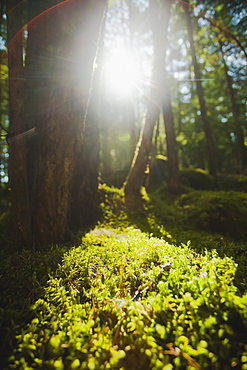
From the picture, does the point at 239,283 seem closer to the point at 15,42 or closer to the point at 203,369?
the point at 203,369

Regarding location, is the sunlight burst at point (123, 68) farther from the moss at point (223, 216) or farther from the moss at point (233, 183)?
the moss at point (223, 216)

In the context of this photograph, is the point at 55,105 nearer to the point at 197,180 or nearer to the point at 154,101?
the point at 154,101

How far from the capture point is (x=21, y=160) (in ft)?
12.1

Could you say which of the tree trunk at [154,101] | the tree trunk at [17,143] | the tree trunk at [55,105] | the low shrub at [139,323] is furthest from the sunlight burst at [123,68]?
the low shrub at [139,323]

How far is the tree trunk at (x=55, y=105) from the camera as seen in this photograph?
3969mm

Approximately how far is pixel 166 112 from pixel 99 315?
378 inches

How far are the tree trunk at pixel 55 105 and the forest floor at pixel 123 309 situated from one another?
99 centimetres

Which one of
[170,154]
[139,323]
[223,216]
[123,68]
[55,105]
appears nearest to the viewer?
[139,323]

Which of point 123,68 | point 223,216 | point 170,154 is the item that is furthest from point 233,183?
point 123,68

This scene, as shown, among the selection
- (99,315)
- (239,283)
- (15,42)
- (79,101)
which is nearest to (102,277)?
(99,315)

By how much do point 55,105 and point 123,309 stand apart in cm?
407

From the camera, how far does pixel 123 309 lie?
1960mm

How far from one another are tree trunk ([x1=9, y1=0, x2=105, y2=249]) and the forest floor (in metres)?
0.99

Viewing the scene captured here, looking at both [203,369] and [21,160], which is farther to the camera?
[21,160]
